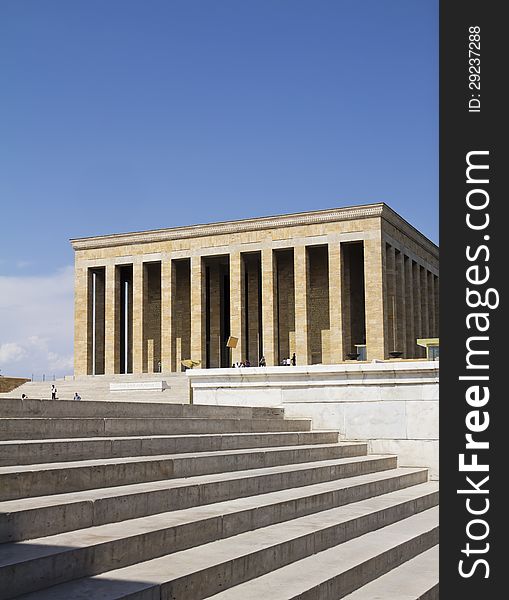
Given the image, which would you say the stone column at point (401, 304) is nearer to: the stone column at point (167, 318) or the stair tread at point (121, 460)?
the stone column at point (167, 318)

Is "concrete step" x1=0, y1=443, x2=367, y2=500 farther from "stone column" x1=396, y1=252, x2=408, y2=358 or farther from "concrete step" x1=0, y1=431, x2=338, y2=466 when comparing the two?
"stone column" x1=396, y1=252, x2=408, y2=358

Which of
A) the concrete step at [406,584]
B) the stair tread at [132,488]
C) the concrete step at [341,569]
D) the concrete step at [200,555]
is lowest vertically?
the concrete step at [406,584]

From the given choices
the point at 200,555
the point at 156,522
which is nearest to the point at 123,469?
the point at 156,522

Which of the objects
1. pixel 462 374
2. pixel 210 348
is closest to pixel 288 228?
→ pixel 210 348

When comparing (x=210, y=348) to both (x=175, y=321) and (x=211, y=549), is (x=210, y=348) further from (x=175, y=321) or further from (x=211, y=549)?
(x=211, y=549)

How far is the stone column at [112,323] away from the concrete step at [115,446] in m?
39.5

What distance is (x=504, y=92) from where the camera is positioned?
4.62m

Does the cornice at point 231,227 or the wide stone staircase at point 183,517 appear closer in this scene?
the wide stone staircase at point 183,517

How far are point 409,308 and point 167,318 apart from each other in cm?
1482

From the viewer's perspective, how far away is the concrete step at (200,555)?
5.22 m

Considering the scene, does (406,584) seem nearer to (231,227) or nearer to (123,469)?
(123,469)

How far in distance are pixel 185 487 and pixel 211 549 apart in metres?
0.89

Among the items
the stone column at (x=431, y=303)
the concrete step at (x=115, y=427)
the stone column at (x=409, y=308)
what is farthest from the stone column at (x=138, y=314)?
the concrete step at (x=115, y=427)

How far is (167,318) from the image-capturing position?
48938 millimetres
